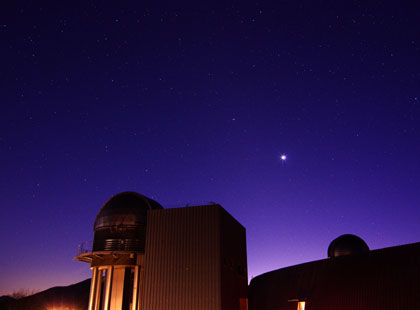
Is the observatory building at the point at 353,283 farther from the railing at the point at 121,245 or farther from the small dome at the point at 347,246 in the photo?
the railing at the point at 121,245

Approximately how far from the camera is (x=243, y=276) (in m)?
22.8

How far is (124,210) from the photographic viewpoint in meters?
21.5

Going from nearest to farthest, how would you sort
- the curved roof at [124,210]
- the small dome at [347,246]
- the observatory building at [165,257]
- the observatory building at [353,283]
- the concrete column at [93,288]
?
the observatory building at [353,283]
the observatory building at [165,257]
the curved roof at [124,210]
the concrete column at [93,288]
the small dome at [347,246]

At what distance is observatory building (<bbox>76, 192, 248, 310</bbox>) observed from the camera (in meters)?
17.7

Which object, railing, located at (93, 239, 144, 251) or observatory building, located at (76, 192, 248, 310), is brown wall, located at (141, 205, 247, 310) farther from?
railing, located at (93, 239, 144, 251)

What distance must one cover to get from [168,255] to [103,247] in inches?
190

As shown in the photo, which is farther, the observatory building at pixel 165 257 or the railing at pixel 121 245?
the railing at pixel 121 245

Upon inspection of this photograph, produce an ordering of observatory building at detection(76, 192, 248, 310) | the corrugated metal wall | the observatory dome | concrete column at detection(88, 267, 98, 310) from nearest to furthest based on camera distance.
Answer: the corrugated metal wall
observatory building at detection(76, 192, 248, 310)
the observatory dome
concrete column at detection(88, 267, 98, 310)

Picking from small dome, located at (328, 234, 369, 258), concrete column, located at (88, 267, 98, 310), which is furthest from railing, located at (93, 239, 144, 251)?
small dome, located at (328, 234, 369, 258)

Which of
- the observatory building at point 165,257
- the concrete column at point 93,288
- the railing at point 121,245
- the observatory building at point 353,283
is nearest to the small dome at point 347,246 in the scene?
the observatory building at point 353,283

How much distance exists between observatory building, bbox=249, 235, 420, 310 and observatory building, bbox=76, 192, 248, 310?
4.89 metres

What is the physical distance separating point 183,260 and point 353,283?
1006 centimetres

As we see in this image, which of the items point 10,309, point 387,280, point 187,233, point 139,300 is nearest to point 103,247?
point 139,300

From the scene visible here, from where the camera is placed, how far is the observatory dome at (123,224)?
814 inches
